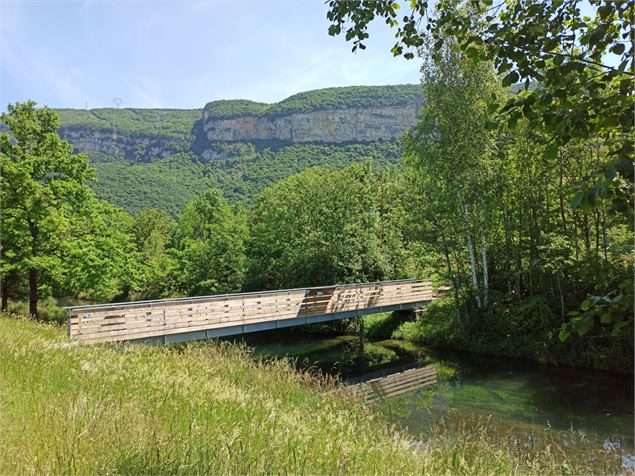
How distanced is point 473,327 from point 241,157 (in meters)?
112

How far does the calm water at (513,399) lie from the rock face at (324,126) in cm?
9676

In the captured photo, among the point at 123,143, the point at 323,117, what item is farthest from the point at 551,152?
the point at 123,143

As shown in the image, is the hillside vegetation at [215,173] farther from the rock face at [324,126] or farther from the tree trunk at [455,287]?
the tree trunk at [455,287]

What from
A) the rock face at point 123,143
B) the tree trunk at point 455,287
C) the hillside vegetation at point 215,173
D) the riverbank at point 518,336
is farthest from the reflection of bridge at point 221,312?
the rock face at point 123,143

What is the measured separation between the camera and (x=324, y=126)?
12438 centimetres

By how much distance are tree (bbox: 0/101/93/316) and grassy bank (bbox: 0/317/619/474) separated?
11.1m

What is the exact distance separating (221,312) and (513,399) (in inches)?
369

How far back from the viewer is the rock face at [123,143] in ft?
472

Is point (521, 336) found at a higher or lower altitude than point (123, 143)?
lower

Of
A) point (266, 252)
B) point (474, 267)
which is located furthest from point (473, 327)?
point (266, 252)

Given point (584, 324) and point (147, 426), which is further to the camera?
point (147, 426)

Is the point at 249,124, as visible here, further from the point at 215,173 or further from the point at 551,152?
the point at 551,152

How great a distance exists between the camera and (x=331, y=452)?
4023 millimetres

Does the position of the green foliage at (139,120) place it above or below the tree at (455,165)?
above
